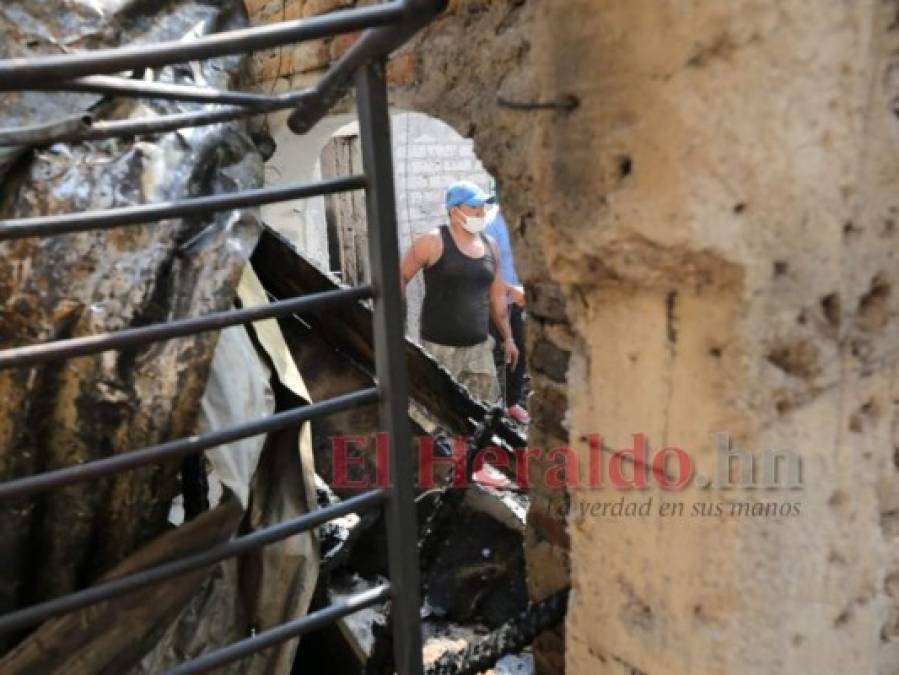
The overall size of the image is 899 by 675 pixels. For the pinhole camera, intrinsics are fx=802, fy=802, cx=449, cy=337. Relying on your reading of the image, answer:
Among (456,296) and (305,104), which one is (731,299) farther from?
(456,296)

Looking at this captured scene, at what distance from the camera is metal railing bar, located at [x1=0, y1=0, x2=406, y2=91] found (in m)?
0.71

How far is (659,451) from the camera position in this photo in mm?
945

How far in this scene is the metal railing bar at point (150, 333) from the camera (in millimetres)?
814

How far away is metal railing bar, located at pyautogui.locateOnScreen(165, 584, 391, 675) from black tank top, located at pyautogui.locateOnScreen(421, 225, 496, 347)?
2.57 m

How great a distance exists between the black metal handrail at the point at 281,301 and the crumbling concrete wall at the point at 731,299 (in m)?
0.19

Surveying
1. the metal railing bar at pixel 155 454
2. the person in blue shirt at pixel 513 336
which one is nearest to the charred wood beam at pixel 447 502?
the metal railing bar at pixel 155 454

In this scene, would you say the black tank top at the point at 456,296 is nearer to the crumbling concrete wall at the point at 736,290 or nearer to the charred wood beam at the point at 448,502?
the charred wood beam at the point at 448,502

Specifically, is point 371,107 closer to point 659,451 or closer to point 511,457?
point 659,451

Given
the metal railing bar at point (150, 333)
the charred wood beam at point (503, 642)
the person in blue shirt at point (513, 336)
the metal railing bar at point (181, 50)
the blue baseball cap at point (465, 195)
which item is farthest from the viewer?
the person in blue shirt at point (513, 336)

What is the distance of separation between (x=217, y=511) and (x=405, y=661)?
469mm

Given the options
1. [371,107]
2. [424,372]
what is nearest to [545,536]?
[424,372]

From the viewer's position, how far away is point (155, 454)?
2.88ft

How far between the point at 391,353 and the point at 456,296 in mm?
2647

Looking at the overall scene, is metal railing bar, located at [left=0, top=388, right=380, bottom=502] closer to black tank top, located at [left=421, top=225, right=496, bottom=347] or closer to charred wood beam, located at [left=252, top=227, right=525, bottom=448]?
charred wood beam, located at [left=252, top=227, right=525, bottom=448]
